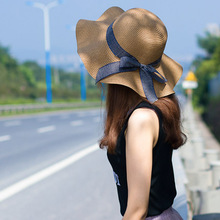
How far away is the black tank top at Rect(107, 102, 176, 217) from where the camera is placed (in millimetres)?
1715

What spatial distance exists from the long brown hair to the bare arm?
4.9 inches

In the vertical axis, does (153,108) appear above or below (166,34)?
below

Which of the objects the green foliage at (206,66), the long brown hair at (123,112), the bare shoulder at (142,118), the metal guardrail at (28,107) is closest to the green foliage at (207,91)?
the green foliage at (206,66)

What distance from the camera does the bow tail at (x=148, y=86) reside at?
1.77 meters

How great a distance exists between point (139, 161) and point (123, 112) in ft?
0.87

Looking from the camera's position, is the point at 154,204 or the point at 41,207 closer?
the point at 154,204

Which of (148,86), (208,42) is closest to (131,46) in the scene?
(148,86)

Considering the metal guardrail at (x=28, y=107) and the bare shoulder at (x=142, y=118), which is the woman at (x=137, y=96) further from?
the metal guardrail at (x=28, y=107)

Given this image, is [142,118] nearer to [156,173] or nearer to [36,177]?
[156,173]

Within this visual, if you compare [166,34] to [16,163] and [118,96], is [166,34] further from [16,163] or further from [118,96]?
[16,163]

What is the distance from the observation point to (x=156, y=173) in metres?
1.75

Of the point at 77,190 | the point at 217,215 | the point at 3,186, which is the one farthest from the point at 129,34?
the point at 3,186

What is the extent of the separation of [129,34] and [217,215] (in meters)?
1.27

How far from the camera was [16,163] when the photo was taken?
27.9 ft
